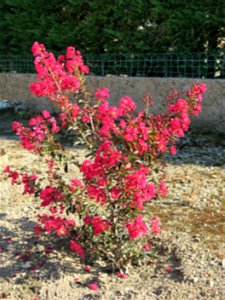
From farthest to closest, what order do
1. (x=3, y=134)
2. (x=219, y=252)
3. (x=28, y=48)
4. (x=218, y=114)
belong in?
(x=28, y=48)
(x=3, y=134)
(x=218, y=114)
(x=219, y=252)

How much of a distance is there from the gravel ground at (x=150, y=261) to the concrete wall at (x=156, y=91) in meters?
2.24

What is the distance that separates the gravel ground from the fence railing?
9.69ft

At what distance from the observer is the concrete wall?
7195mm

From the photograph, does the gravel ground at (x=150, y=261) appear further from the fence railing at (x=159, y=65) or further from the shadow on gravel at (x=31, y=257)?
the fence railing at (x=159, y=65)

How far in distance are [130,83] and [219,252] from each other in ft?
16.5

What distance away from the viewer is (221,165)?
A: 5.83 meters

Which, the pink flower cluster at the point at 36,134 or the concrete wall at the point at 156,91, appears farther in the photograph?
the concrete wall at the point at 156,91

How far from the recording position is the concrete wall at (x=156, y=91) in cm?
720

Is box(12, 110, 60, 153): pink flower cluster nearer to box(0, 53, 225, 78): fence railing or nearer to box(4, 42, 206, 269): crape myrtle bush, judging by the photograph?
box(4, 42, 206, 269): crape myrtle bush

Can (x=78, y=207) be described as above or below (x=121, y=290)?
above

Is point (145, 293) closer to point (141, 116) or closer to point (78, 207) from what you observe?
point (78, 207)

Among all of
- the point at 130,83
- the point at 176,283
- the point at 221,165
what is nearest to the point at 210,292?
the point at 176,283

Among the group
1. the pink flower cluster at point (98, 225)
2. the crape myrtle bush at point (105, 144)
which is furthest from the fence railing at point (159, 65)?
the pink flower cluster at point (98, 225)

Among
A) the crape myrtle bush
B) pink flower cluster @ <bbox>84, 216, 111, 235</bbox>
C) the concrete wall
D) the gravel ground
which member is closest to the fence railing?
the concrete wall
